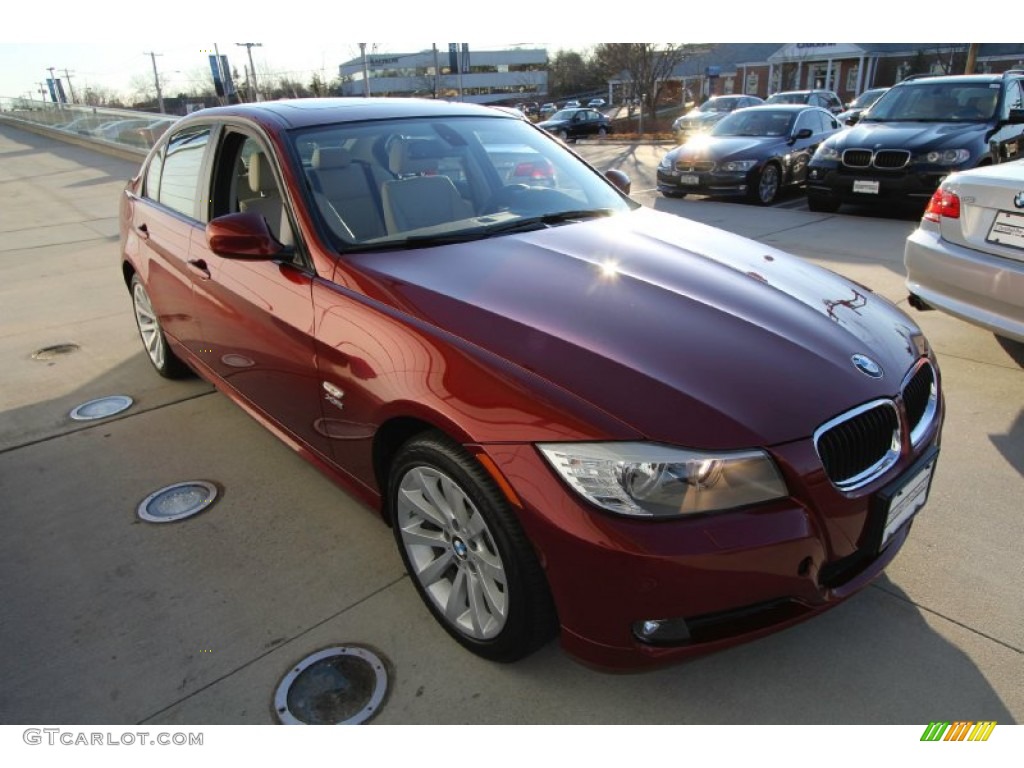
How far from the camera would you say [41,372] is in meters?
4.91

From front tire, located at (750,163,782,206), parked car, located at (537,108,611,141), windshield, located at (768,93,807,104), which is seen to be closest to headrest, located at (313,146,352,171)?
front tire, located at (750,163,782,206)

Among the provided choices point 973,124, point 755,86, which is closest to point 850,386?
point 973,124

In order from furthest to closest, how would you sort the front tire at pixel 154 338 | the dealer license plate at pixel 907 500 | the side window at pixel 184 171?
1. the front tire at pixel 154 338
2. the side window at pixel 184 171
3. the dealer license plate at pixel 907 500

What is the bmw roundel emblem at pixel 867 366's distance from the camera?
6.93 feet

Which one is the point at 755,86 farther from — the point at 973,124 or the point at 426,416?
the point at 426,416

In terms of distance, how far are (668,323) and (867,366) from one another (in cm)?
60

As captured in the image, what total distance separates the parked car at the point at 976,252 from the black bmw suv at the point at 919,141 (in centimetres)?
468

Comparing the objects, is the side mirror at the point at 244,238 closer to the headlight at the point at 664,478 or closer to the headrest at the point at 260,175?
the headrest at the point at 260,175

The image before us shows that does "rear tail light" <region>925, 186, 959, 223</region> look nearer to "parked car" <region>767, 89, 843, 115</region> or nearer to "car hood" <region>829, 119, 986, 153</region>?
"car hood" <region>829, 119, 986, 153</region>

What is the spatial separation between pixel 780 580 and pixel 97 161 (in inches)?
870

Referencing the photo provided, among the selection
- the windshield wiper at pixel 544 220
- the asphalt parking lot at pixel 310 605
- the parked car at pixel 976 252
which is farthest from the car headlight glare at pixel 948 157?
the windshield wiper at pixel 544 220

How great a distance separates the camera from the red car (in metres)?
1.79
